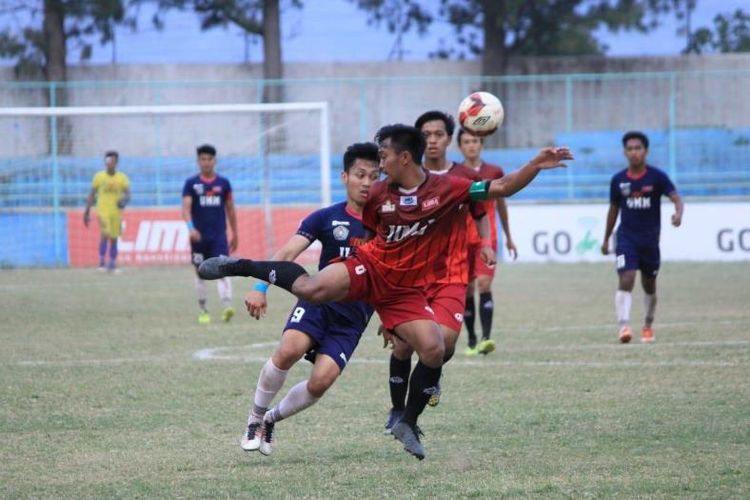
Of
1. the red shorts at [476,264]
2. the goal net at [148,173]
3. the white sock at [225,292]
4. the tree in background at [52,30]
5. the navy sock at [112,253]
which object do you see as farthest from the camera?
the tree in background at [52,30]

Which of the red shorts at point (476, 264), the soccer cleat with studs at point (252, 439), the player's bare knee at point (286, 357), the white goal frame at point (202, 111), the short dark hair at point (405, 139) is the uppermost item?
the white goal frame at point (202, 111)

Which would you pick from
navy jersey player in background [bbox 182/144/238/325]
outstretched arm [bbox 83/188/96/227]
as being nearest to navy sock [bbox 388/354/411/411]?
navy jersey player in background [bbox 182/144/238/325]

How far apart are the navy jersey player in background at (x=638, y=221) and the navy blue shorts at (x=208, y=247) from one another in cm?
519

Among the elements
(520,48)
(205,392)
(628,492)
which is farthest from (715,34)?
(628,492)

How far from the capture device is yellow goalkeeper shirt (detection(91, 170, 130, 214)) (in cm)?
2462

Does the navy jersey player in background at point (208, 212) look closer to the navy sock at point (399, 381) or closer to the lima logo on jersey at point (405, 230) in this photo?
the navy sock at point (399, 381)

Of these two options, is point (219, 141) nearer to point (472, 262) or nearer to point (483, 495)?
point (472, 262)

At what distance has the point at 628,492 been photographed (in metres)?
6.11

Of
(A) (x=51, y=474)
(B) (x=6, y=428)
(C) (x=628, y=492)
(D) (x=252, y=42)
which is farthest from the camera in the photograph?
(D) (x=252, y=42)

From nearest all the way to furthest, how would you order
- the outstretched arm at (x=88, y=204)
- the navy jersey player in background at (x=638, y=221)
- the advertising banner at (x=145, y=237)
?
the navy jersey player in background at (x=638, y=221), the outstretched arm at (x=88, y=204), the advertising banner at (x=145, y=237)

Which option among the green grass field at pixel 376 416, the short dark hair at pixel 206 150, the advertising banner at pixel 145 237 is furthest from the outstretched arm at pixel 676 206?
the advertising banner at pixel 145 237

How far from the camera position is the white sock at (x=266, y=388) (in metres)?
7.43

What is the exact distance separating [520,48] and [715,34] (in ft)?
17.8

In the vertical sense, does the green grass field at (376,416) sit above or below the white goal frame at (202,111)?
below
